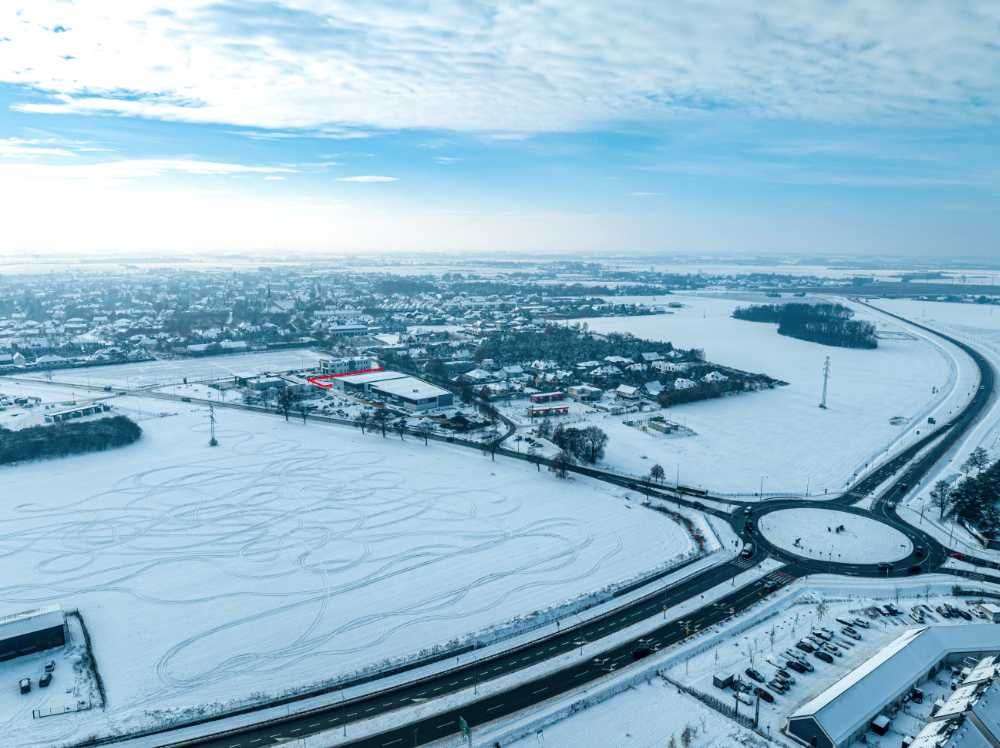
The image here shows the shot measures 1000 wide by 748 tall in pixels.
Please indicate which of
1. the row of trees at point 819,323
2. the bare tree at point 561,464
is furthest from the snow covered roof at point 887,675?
the row of trees at point 819,323

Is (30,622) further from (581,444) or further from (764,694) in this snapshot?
(581,444)

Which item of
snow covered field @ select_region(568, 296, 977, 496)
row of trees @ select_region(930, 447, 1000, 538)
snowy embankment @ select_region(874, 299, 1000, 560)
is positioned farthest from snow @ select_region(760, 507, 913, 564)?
row of trees @ select_region(930, 447, 1000, 538)

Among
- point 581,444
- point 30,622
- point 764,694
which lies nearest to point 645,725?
point 764,694

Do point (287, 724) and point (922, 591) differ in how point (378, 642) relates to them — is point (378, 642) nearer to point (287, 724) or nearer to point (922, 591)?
point (287, 724)

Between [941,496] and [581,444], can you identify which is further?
[581,444]

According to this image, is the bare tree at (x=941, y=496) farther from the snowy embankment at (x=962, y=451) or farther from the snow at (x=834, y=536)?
the snow at (x=834, y=536)

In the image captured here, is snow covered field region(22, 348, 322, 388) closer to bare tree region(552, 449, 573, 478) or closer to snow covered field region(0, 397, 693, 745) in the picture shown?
snow covered field region(0, 397, 693, 745)
